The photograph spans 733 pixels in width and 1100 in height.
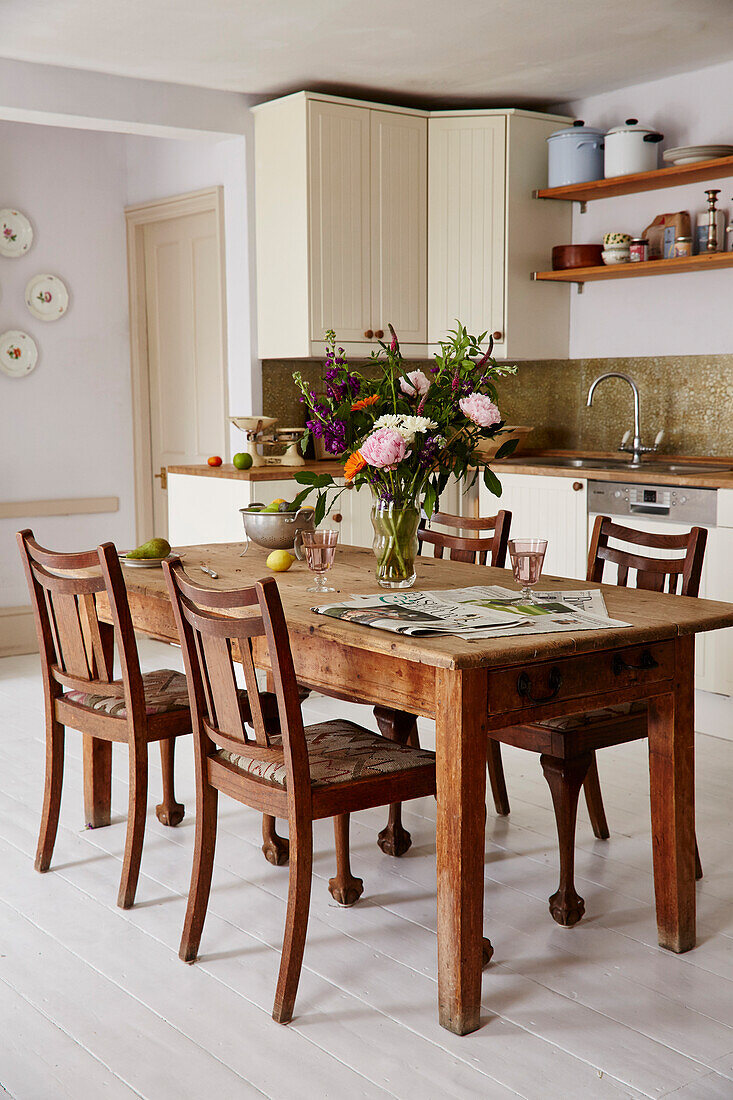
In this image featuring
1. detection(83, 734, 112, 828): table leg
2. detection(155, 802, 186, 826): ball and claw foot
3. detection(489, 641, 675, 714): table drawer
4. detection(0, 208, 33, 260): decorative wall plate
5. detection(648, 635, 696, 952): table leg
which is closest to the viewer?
detection(489, 641, 675, 714): table drawer

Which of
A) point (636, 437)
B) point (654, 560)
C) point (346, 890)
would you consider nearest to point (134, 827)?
point (346, 890)

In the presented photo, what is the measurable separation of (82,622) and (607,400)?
3291 millimetres

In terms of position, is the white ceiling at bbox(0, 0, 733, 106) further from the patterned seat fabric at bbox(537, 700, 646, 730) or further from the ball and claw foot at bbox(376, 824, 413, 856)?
the ball and claw foot at bbox(376, 824, 413, 856)

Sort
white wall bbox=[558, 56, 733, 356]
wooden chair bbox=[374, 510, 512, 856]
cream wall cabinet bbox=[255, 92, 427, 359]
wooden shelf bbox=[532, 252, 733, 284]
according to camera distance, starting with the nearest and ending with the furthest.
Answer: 1. wooden chair bbox=[374, 510, 512, 856]
2. wooden shelf bbox=[532, 252, 733, 284]
3. white wall bbox=[558, 56, 733, 356]
4. cream wall cabinet bbox=[255, 92, 427, 359]

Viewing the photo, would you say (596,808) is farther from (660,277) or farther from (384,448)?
(660,277)

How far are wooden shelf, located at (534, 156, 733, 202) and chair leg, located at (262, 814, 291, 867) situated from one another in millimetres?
3123

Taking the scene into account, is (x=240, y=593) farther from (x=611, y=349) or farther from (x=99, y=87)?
(x=611, y=349)

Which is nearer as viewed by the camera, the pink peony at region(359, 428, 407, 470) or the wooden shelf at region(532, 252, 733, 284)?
the pink peony at region(359, 428, 407, 470)

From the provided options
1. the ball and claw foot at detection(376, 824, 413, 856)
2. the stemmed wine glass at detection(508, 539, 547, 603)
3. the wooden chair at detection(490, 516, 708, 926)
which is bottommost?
the ball and claw foot at detection(376, 824, 413, 856)

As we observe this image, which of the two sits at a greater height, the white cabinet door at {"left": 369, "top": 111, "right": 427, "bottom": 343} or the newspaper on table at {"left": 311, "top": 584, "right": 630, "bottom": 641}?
the white cabinet door at {"left": 369, "top": 111, "right": 427, "bottom": 343}

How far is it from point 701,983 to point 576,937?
0.32 meters

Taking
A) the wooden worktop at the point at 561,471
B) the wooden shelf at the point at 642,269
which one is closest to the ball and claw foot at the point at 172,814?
the wooden worktop at the point at 561,471

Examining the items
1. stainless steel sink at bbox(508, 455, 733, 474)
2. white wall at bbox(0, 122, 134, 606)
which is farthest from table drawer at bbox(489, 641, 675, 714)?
white wall at bbox(0, 122, 134, 606)

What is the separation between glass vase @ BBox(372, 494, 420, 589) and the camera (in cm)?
274
